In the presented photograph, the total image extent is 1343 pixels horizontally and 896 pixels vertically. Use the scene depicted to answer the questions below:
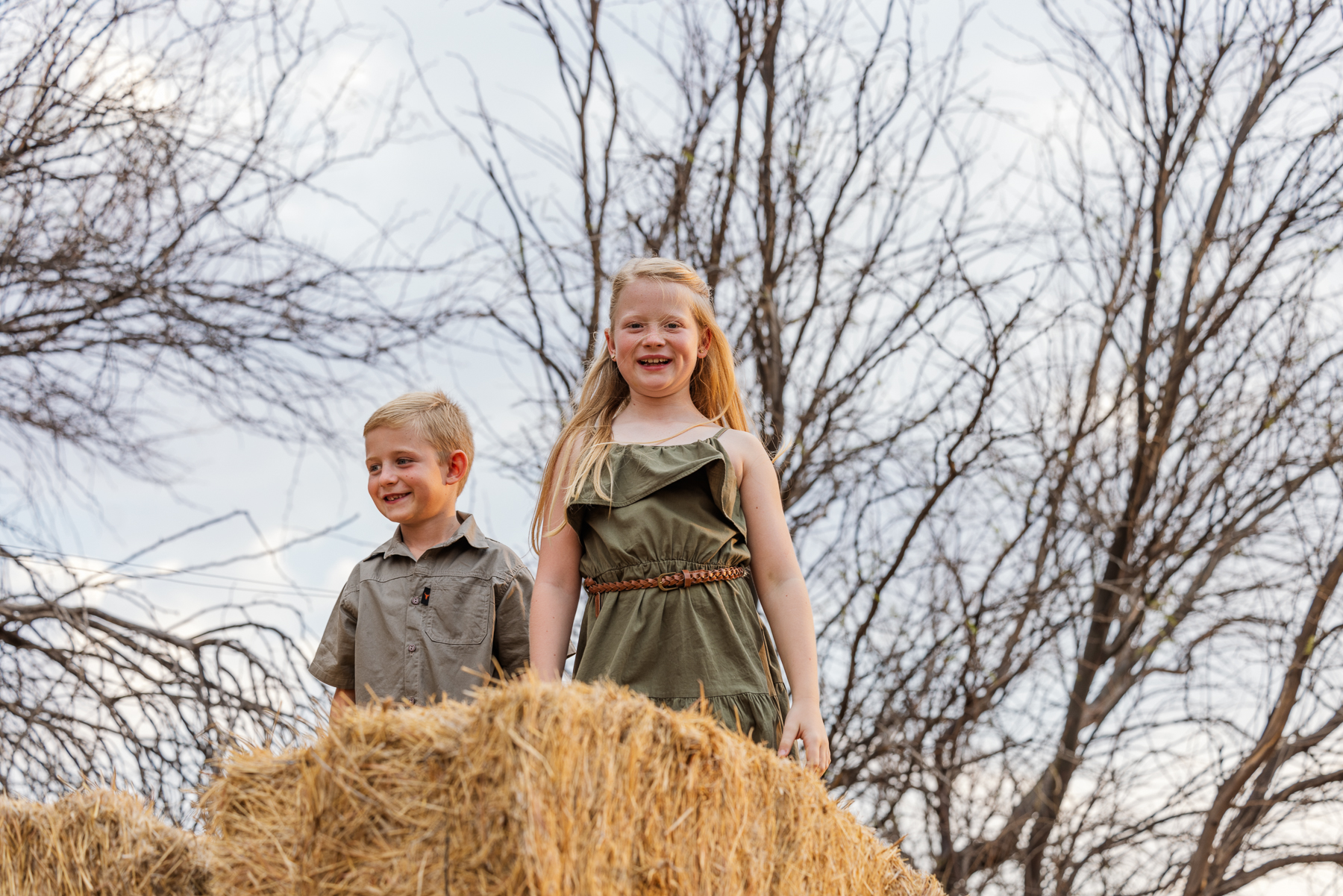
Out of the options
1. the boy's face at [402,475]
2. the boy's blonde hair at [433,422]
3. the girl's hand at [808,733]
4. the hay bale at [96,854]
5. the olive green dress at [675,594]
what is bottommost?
the hay bale at [96,854]

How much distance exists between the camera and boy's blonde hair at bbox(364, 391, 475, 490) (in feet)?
7.88

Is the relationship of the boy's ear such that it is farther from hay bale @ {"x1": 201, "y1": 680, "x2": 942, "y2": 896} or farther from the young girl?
hay bale @ {"x1": 201, "y1": 680, "x2": 942, "y2": 896}

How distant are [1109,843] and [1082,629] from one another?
867mm

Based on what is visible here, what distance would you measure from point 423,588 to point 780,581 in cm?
74

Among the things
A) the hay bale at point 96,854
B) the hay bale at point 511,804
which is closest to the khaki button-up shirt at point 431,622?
the hay bale at point 96,854

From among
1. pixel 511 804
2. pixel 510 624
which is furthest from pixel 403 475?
pixel 511 804

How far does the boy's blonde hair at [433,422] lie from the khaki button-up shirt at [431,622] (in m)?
0.16

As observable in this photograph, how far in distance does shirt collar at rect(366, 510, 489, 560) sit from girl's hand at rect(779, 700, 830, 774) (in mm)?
780

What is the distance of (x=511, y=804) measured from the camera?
125 cm

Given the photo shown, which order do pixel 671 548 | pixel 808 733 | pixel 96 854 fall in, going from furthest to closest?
pixel 671 548, pixel 808 733, pixel 96 854

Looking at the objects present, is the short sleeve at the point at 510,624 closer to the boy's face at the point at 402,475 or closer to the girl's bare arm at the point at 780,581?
the boy's face at the point at 402,475

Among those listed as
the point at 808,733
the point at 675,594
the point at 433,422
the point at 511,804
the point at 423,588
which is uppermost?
the point at 433,422

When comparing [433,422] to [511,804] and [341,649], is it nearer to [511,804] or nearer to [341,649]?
[341,649]

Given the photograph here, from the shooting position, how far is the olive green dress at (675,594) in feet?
6.48
